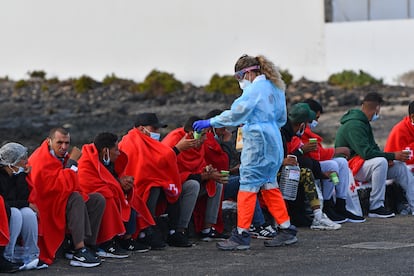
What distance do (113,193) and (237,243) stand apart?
1.16 metres

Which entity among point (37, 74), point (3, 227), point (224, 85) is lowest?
point (3, 227)

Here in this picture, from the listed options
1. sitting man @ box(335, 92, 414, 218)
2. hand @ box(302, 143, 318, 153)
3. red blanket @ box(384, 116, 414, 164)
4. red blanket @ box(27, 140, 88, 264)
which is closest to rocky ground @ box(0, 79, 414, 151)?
red blanket @ box(384, 116, 414, 164)

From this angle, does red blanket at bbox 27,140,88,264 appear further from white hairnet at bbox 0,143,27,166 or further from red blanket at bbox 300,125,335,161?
red blanket at bbox 300,125,335,161

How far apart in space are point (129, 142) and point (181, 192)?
0.66 meters

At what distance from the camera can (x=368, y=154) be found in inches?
487

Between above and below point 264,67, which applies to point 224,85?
below

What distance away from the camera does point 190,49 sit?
123 feet

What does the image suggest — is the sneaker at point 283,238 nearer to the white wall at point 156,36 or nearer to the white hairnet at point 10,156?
the white hairnet at point 10,156

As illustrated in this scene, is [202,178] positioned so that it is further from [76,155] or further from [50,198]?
[50,198]

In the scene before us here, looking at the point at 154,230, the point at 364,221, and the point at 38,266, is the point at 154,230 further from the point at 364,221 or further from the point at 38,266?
the point at 364,221

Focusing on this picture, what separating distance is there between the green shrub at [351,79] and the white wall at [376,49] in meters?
0.41

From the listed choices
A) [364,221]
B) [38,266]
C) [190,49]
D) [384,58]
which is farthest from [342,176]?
[190,49]

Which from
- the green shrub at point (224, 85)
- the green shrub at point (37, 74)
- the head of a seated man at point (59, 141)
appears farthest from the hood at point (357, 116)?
the green shrub at point (37, 74)

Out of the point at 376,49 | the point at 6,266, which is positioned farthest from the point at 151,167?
the point at 376,49
